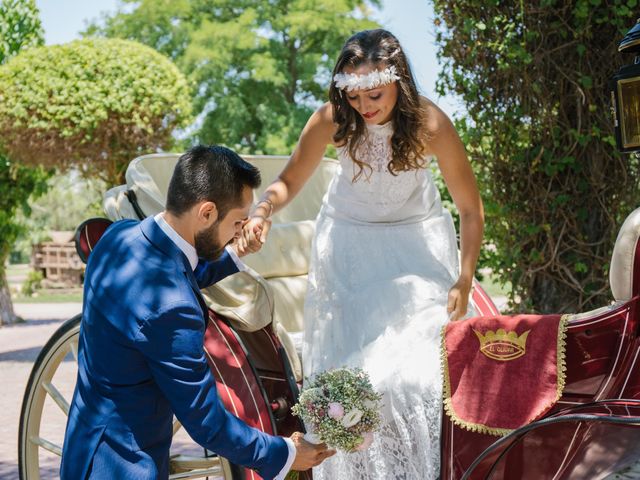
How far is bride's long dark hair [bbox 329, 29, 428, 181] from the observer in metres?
2.77

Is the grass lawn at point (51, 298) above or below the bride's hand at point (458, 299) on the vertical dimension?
below

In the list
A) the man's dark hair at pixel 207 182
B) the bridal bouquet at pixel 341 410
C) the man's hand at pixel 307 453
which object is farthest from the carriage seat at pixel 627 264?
the man's dark hair at pixel 207 182

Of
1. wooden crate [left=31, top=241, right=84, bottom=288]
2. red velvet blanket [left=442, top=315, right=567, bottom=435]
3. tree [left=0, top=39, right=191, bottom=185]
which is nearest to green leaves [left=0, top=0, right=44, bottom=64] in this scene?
tree [left=0, top=39, right=191, bottom=185]

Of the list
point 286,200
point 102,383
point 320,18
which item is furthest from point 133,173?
point 320,18

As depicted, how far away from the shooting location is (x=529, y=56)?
13.1ft

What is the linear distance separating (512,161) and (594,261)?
669 millimetres

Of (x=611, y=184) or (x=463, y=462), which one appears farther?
(x=611, y=184)

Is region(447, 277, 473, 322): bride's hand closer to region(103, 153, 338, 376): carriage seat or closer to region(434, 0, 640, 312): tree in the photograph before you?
region(103, 153, 338, 376): carriage seat

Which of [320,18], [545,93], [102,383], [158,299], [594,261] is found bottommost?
[594,261]

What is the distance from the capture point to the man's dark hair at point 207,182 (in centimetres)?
199

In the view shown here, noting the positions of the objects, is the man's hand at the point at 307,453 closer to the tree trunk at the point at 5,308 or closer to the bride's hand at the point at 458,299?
the bride's hand at the point at 458,299

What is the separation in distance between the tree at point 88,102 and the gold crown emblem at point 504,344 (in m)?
8.61

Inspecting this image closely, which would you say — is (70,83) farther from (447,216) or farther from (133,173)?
(447,216)

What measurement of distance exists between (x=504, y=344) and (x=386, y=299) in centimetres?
68
